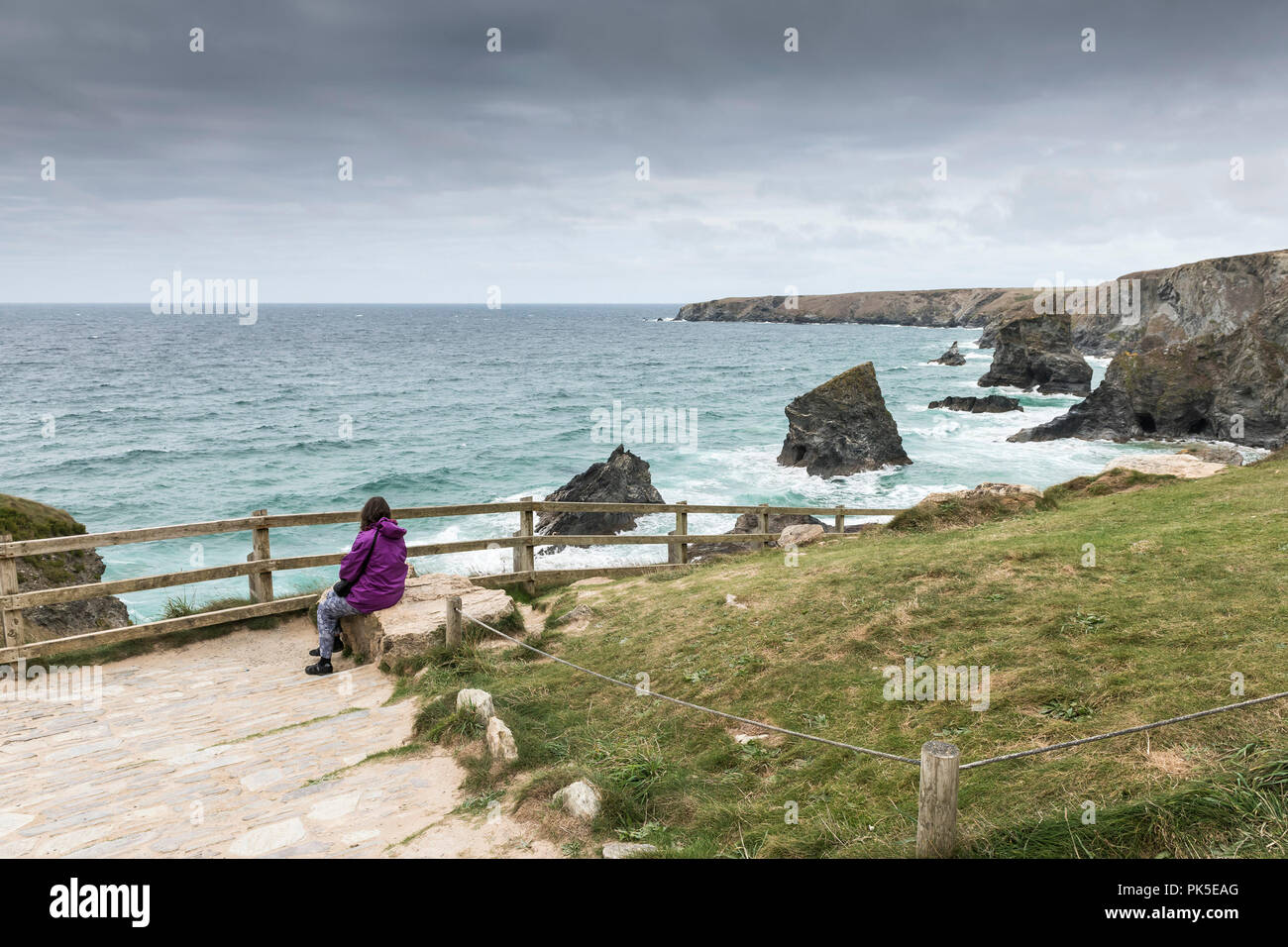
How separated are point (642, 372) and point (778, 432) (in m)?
43.7

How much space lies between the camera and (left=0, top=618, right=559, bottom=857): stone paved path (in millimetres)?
5223

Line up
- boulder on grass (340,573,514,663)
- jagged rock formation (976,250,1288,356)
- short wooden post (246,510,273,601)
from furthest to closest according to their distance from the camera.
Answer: jagged rock formation (976,250,1288,356) < short wooden post (246,510,273,601) < boulder on grass (340,573,514,663)

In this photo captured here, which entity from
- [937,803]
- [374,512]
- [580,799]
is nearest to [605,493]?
[374,512]

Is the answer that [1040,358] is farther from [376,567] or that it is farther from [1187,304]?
[376,567]

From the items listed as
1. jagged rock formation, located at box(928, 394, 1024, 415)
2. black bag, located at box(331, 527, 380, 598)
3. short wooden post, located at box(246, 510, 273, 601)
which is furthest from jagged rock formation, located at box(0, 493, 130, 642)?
jagged rock formation, located at box(928, 394, 1024, 415)

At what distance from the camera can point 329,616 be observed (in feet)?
30.8

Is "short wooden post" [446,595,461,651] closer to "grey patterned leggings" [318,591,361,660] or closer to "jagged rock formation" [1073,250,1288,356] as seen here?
"grey patterned leggings" [318,591,361,660]

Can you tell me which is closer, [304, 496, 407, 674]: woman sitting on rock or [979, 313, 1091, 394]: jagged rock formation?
[304, 496, 407, 674]: woman sitting on rock

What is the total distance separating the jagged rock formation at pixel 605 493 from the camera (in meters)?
28.7

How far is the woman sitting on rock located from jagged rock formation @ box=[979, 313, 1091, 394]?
68.0m

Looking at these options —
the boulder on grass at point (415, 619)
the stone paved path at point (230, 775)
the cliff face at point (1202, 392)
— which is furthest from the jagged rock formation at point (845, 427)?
the stone paved path at point (230, 775)
